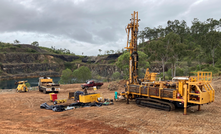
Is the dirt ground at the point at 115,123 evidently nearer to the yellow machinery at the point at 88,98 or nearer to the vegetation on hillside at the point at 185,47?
the yellow machinery at the point at 88,98

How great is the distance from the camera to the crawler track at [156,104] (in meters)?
11.1

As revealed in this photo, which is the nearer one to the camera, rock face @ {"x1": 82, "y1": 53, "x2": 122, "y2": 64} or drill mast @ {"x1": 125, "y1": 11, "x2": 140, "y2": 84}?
drill mast @ {"x1": 125, "y1": 11, "x2": 140, "y2": 84}

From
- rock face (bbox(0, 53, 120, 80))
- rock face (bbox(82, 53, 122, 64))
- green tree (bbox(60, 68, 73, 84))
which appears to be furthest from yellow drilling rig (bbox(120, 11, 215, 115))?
rock face (bbox(82, 53, 122, 64))

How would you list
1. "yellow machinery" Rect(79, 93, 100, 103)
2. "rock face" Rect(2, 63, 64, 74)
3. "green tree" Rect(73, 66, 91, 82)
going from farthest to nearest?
"rock face" Rect(2, 63, 64, 74)
"green tree" Rect(73, 66, 91, 82)
"yellow machinery" Rect(79, 93, 100, 103)

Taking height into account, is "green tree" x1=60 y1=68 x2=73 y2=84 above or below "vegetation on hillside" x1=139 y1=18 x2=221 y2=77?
below

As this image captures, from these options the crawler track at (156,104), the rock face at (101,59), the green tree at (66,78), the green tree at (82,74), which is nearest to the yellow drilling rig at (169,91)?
the crawler track at (156,104)

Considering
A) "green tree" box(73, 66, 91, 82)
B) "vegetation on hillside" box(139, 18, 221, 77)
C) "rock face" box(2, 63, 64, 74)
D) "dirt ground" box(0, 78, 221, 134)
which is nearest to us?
"dirt ground" box(0, 78, 221, 134)

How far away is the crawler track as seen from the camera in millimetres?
11132

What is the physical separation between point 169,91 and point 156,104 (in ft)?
5.05

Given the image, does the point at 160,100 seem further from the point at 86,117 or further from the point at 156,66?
the point at 156,66

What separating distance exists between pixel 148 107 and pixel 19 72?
3802 inches

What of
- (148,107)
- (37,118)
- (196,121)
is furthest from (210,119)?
(37,118)

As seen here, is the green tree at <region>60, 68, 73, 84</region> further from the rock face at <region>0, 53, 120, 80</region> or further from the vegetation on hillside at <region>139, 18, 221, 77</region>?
the rock face at <region>0, 53, 120, 80</region>

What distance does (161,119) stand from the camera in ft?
31.1
